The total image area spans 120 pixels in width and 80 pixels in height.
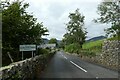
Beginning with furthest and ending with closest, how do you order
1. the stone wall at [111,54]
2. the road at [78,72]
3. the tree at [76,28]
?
the tree at [76,28], the stone wall at [111,54], the road at [78,72]

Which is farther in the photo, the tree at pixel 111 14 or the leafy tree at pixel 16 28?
the tree at pixel 111 14

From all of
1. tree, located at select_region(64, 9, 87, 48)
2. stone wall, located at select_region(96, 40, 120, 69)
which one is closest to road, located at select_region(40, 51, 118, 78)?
stone wall, located at select_region(96, 40, 120, 69)

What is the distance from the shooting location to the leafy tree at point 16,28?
20.0 metres

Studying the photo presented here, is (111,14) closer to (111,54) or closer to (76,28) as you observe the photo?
(111,54)

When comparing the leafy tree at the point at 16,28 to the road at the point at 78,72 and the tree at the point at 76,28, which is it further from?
the tree at the point at 76,28

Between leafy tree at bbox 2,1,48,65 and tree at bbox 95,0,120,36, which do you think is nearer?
leafy tree at bbox 2,1,48,65

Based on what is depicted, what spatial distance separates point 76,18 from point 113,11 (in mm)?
54596

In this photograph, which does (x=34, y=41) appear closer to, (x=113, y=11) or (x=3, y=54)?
(x=3, y=54)

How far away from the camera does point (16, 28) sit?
845 inches

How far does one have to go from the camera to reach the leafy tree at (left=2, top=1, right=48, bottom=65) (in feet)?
65.7

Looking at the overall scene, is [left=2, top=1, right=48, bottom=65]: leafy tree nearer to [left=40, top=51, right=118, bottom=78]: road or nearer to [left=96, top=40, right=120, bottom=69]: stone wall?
[left=40, top=51, right=118, bottom=78]: road

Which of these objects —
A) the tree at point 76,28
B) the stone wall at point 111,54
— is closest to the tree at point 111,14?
the stone wall at point 111,54

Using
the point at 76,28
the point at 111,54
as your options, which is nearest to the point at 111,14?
the point at 111,54

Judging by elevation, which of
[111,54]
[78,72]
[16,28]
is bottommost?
[78,72]
